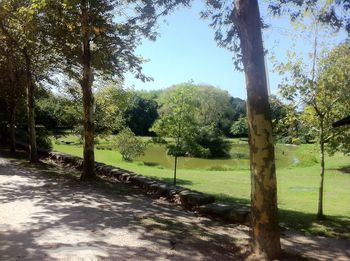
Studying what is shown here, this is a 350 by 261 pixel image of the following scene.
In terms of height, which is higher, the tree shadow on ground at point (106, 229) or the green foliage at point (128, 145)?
the green foliage at point (128, 145)

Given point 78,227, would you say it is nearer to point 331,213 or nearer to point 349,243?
point 349,243

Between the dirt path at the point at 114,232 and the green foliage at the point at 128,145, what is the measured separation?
2234 cm

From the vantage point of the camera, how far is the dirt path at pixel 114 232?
6766mm

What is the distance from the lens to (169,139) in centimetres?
2106

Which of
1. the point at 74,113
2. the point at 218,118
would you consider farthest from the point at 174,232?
the point at 218,118

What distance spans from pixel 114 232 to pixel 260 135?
3.37 metres

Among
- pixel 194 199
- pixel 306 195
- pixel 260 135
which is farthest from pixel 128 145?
pixel 260 135

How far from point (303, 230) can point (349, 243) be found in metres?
1.43

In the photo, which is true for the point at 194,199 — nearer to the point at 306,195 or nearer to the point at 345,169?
the point at 306,195

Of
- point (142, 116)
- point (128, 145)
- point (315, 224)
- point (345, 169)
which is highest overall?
point (142, 116)

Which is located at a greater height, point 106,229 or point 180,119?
point 180,119

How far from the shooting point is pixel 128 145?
3441 cm

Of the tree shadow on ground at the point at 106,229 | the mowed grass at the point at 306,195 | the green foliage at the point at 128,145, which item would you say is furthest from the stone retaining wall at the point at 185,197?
the green foliage at the point at 128,145

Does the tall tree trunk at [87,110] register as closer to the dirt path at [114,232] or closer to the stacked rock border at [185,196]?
the stacked rock border at [185,196]
